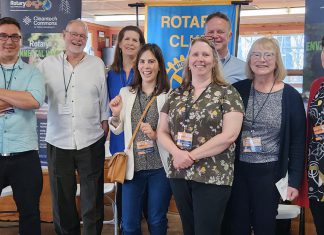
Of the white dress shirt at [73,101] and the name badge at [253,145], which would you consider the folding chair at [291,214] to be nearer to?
the name badge at [253,145]

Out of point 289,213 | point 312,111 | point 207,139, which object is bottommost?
point 289,213

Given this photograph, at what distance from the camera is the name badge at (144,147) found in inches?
94.1

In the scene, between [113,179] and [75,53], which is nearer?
[113,179]

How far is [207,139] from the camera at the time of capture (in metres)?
2.07

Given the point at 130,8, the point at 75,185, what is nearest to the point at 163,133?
the point at 75,185

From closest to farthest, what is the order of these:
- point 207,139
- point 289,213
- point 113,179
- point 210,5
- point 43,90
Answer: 1. point 207,139
2. point 113,179
3. point 43,90
4. point 289,213
5. point 210,5

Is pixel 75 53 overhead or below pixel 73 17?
below

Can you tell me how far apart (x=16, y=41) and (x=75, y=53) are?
384 mm

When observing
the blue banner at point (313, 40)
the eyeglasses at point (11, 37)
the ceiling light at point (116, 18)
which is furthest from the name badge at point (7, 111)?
the ceiling light at point (116, 18)

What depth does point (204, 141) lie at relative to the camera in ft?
6.79

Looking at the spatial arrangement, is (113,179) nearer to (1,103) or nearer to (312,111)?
(1,103)

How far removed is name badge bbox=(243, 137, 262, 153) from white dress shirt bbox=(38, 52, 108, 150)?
110 cm

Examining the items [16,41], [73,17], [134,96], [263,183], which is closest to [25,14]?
[73,17]

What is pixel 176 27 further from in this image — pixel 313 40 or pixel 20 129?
pixel 20 129
